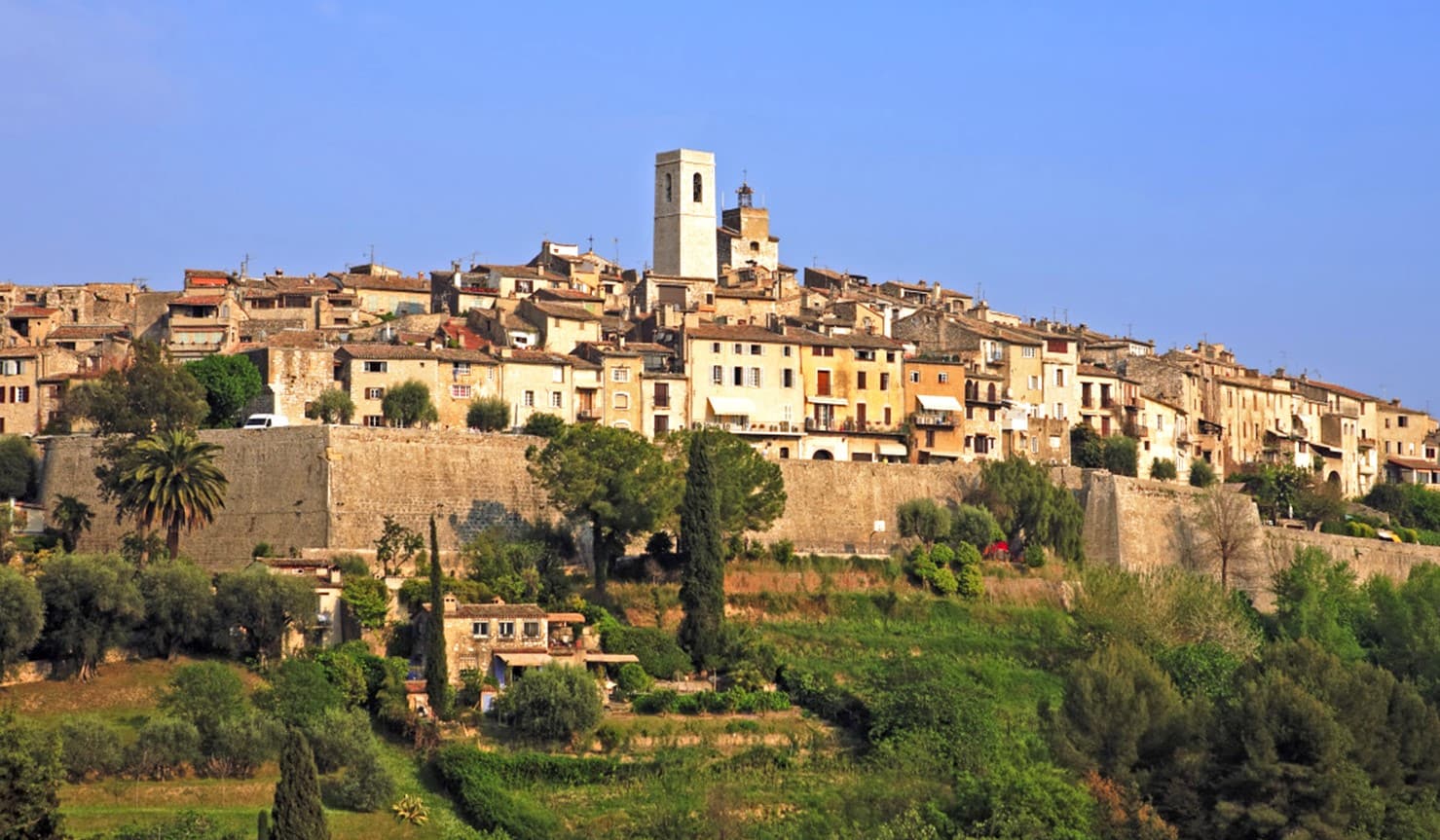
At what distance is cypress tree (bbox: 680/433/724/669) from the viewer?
5994 centimetres

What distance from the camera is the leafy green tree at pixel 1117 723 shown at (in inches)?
2057

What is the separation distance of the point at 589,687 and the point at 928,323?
115ft

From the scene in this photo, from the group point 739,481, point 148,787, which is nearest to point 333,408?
point 739,481

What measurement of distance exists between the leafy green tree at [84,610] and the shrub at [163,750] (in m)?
4.38

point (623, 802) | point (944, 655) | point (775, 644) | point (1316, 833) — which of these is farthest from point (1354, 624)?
point (623, 802)

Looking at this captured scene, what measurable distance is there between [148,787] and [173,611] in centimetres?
718

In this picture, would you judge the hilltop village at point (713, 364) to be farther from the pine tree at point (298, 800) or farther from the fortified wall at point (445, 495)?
the pine tree at point (298, 800)

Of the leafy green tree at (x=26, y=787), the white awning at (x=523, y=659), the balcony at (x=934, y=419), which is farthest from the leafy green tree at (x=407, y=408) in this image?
the leafy green tree at (x=26, y=787)

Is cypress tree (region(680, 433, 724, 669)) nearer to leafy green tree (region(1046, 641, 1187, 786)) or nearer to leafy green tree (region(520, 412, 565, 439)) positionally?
leafy green tree (region(1046, 641, 1187, 786))

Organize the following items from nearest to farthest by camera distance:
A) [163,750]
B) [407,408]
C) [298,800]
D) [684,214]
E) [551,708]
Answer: [298,800] < [163,750] < [551,708] < [407,408] < [684,214]

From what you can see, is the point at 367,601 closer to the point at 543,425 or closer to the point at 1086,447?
the point at 543,425

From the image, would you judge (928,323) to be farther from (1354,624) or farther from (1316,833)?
(1316,833)

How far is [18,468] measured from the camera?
67.7 meters

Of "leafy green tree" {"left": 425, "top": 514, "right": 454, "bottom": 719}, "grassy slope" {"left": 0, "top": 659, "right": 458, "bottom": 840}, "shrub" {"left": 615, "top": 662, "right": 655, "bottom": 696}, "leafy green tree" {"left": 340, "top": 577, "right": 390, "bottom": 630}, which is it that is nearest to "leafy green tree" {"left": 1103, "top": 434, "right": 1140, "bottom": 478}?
"shrub" {"left": 615, "top": 662, "right": 655, "bottom": 696}
